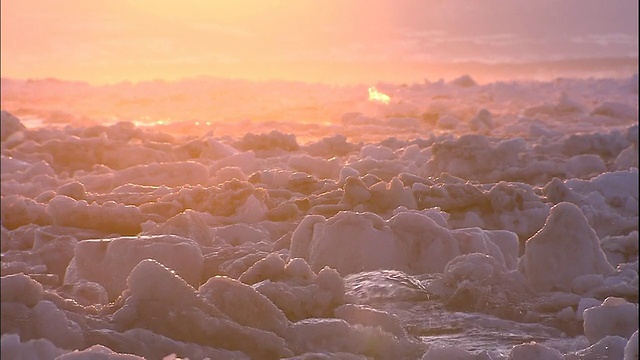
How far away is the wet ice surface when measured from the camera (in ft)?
13.3

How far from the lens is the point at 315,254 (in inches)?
245

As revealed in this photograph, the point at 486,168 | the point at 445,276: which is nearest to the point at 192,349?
the point at 445,276

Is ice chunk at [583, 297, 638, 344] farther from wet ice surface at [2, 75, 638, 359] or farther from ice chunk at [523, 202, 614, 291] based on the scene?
ice chunk at [523, 202, 614, 291]

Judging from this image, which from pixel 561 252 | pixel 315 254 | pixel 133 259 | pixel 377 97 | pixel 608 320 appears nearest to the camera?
pixel 608 320

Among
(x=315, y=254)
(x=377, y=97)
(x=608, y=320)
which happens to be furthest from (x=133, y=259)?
(x=377, y=97)

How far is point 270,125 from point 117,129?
756 cm

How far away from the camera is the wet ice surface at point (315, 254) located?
13.3ft

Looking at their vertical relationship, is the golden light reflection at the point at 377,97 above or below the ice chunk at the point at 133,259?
below

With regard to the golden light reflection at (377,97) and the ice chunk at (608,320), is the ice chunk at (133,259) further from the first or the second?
the golden light reflection at (377,97)

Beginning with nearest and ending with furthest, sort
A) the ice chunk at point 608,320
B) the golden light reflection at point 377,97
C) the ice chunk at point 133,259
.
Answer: the ice chunk at point 608,320 → the ice chunk at point 133,259 → the golden light reflection at point 377,97

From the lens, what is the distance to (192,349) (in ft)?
12.8

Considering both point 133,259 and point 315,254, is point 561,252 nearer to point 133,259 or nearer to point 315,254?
point 315,254

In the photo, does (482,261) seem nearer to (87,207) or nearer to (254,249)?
(254,249)

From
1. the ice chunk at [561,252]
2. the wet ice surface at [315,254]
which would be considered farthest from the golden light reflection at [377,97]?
the ice chunk at [561,252]
